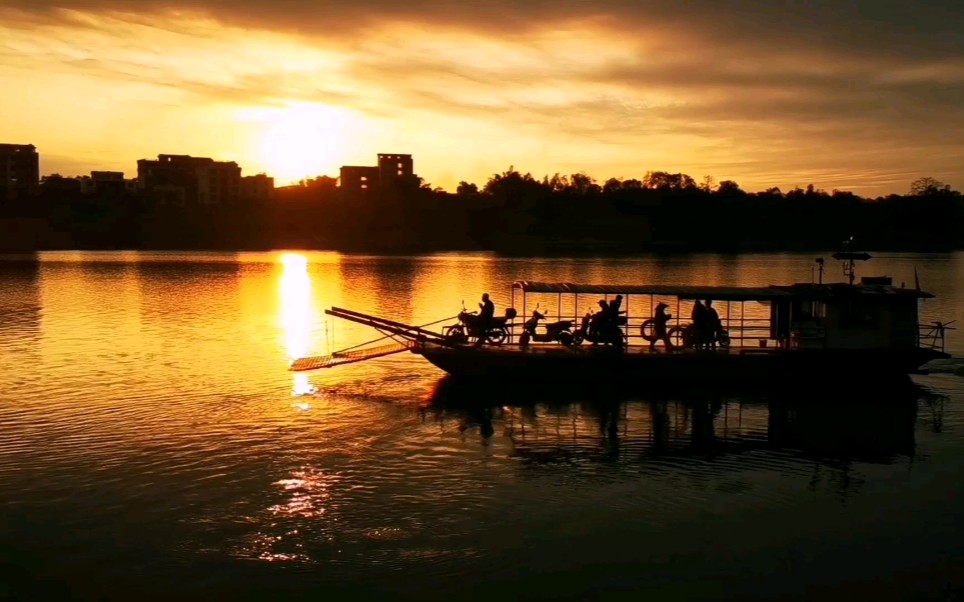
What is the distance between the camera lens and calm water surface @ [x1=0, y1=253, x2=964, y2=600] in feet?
51.8

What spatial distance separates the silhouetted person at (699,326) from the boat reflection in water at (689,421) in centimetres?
179

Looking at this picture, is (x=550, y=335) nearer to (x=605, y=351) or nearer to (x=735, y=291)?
(x=605, y=351)

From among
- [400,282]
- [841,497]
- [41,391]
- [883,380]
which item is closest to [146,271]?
[400,282]

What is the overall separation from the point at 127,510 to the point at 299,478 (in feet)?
13.4

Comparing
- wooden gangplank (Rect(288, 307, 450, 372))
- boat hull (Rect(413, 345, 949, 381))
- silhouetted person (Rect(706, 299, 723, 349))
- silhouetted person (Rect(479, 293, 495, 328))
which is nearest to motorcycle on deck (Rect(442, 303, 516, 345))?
silhouetted person (Rect(479, 293, 495, 328))

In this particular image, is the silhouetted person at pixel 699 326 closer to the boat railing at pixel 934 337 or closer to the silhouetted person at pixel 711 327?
the silhouetted person at pixel 711 327

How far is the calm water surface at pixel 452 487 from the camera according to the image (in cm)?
1580

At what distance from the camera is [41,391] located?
3123cm

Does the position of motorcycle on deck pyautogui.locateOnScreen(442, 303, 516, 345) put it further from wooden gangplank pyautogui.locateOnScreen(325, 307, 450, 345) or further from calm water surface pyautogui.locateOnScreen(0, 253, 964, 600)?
calm water surface pyautogui.locateOnScreen(0, 253, 964, 600)

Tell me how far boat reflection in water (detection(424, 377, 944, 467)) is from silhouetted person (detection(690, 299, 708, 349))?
5.86ft

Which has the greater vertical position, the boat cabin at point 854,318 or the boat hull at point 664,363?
the boat cabin at point 854,318

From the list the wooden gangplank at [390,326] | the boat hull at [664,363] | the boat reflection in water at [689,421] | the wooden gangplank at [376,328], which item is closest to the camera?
the boat reflection in water at [689,421]

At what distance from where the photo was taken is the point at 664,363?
101ft

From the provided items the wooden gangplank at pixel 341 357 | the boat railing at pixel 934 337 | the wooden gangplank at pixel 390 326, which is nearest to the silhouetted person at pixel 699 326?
the boat railing at pixel 934 337
